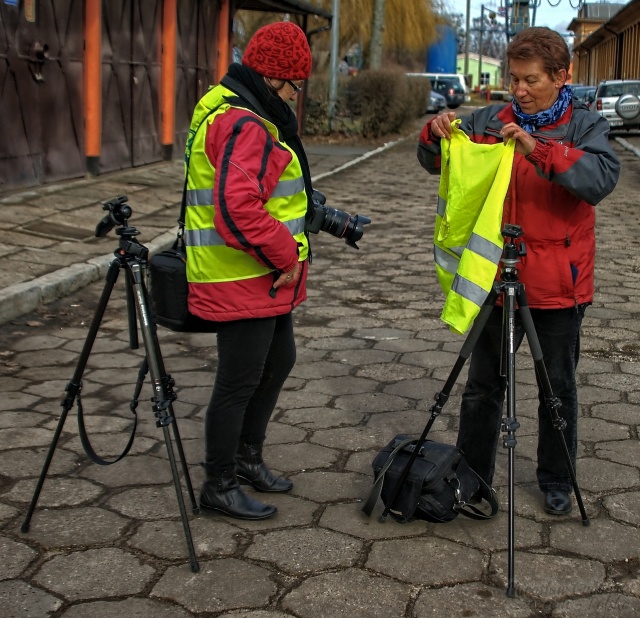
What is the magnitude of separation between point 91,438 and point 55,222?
5606 millimetres

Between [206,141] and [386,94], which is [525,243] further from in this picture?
[386,94]

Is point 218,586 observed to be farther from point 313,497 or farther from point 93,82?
point 93,82

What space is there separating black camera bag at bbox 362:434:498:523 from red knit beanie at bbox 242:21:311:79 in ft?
4.64

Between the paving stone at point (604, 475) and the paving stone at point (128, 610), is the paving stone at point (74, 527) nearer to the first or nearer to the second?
the paving stone at point (128, 610)

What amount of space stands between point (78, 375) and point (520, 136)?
173cm

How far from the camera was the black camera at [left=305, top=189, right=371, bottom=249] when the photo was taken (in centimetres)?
377

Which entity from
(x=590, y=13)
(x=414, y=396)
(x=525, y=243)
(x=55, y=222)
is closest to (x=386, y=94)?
(x=55, y=222)

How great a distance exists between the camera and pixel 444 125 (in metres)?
3.53

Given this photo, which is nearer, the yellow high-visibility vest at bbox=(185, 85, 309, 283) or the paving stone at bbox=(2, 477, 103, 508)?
the yellow high-visibility vest at bbox=(185, 85, 309, 283)

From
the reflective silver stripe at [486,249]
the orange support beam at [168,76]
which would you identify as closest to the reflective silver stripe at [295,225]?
the reflective silver stripe at [486,249]

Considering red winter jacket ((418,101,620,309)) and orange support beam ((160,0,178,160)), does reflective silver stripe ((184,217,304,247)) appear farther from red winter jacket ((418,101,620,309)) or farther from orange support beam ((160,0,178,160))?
orange support beam ((160,0,178,160))

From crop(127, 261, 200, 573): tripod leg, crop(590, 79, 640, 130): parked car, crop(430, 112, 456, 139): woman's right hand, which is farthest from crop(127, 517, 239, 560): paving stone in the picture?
crop(590, 79, 640, 130): parked car

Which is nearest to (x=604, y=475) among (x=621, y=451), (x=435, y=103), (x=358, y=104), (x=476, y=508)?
(x=621, y=451)

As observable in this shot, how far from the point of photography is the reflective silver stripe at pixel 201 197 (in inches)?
137
